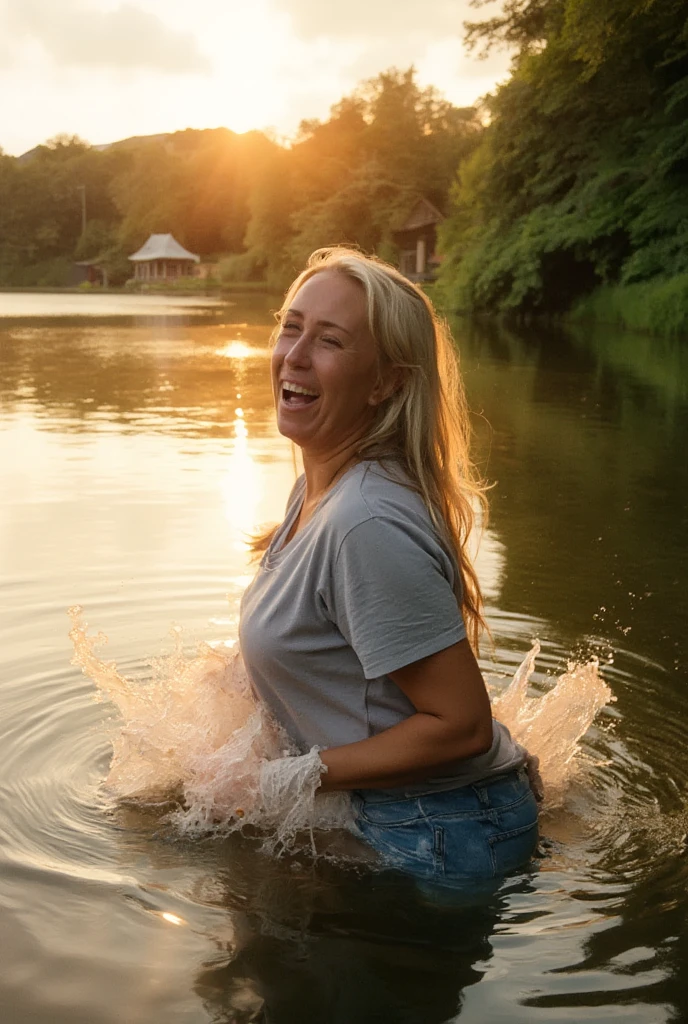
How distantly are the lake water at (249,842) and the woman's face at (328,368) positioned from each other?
119 cm

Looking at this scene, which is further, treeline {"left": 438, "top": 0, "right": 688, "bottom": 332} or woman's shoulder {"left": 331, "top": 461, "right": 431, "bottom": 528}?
treeline {"left": 438, "top": 0, "right": 688, "bottom": 332}

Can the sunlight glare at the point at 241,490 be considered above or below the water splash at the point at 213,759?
below

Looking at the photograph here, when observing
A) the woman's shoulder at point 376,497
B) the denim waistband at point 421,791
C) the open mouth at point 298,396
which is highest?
the open mouth at point 298,396

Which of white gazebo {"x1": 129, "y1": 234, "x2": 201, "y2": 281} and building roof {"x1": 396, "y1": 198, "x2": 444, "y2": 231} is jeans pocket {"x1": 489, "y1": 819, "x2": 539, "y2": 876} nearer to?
building roof {"x1": 396, "y1": 198, "x2": 444, "y2": 231}

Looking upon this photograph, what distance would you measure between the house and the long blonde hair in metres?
63.8

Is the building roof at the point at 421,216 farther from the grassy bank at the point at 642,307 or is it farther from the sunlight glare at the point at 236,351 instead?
the sunlight glare at the point at 236,351

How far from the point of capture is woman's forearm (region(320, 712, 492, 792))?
300 cm

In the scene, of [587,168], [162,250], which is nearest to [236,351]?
[587,168]

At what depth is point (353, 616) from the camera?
296 centimetres

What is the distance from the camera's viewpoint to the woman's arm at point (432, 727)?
9.66 ft

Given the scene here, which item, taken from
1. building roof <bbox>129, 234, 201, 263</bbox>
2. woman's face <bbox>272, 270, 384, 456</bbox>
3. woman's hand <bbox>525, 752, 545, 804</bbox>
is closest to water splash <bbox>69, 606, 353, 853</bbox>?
woman's hand <bbox>525, 752, 545, 804</bbox>

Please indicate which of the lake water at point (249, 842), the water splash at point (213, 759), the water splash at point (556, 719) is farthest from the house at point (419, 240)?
the water splash at point (213, 759)

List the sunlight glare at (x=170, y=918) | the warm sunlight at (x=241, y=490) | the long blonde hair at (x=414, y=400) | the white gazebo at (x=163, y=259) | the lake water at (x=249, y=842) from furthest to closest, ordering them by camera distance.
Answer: the white gazebo at (x=163, y=259), the warm sunlight at (x=241, y=490), the sunlight glare at (x=170, y=918), the long blonde hair at (x=414, y=400), the lake water at (x=249, y=842)

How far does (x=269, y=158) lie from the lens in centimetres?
8456
